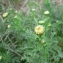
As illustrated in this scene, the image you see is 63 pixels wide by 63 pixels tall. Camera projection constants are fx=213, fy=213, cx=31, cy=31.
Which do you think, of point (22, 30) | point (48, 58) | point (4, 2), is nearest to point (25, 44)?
point (22, 30)

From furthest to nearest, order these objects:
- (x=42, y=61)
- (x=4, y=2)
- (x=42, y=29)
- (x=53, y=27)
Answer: (x=4, y=2) < (x=53, y=27) < (x=42, y=61) < (x=42, y=29)

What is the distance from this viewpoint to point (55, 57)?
1.82m

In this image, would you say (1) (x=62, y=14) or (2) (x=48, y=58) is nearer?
(2) (x=48, y=58)

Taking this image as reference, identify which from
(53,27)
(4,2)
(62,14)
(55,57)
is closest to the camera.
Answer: (55,57)

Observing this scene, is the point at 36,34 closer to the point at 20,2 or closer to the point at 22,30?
the point at 22,30

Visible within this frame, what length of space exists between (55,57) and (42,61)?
167mm

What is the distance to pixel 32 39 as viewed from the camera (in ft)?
5.51

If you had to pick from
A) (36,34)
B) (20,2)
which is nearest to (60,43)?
(36,34)

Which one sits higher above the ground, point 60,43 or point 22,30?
point 22,30

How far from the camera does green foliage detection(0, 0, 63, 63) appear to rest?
1.62 m

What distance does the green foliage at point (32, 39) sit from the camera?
162 centimetres

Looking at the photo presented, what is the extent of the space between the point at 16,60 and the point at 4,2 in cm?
131

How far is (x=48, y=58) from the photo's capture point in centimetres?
178

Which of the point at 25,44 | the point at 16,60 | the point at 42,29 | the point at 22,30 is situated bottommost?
the point at 16,60
